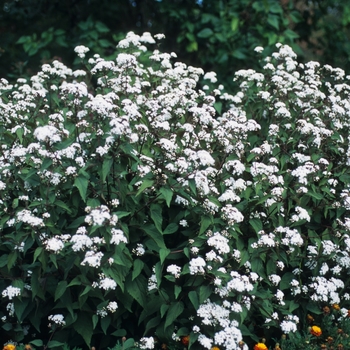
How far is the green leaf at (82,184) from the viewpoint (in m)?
3.16

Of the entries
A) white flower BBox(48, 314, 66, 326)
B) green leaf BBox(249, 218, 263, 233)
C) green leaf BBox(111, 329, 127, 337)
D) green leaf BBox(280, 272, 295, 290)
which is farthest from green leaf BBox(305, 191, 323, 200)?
Result: white flower BBox(48, 314, 66, 326)

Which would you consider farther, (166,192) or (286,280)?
(286,280)

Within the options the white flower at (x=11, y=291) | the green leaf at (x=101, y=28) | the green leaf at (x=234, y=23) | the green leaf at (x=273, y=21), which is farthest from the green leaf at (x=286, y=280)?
the green leaf at (x=101, y=28)

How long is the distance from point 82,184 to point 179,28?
5903 mm

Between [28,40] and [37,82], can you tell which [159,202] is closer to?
[37,82]

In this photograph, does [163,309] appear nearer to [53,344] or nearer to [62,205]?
[53,344]

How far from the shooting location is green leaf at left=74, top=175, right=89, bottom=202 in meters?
3.16

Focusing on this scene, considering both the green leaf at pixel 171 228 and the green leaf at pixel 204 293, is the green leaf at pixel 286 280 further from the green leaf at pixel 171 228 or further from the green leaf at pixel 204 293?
the green leaf at pixel 171 228

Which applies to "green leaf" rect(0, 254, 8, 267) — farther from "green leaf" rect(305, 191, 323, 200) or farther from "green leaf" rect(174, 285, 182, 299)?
"green leaf" rect(305, 191, 323, 200)

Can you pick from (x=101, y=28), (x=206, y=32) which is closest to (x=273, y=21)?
(x=206, y=32)

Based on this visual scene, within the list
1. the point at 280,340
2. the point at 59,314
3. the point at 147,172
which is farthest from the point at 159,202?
the point at 280,340

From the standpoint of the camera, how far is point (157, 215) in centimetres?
342

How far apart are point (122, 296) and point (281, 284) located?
105 centimetres

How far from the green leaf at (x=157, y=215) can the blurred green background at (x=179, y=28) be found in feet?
12.7
